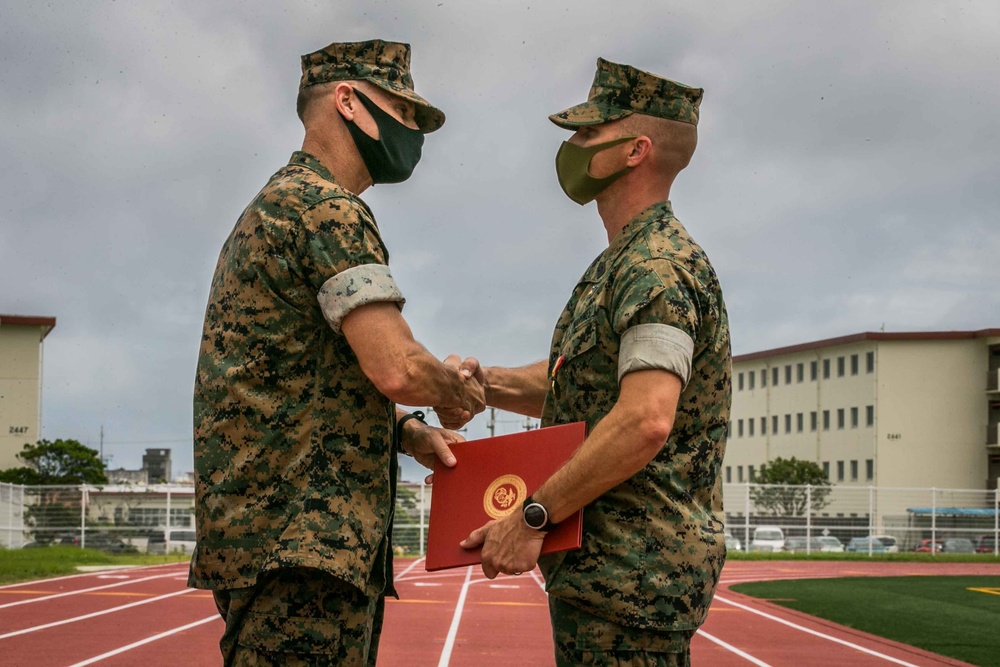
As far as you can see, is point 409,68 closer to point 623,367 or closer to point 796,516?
point 623,367

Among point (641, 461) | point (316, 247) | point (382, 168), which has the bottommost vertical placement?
point (641, 461)

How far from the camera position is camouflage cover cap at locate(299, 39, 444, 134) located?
3.27 metres

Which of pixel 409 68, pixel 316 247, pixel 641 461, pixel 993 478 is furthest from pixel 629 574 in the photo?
pixel 993 478

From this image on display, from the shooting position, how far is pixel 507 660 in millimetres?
10305

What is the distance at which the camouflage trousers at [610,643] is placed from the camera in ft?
9.55

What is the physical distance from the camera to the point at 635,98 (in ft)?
10.8

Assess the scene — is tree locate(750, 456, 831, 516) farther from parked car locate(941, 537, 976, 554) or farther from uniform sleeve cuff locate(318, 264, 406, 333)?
uniform sleeve cuff locate(318, 264, 406, 333)

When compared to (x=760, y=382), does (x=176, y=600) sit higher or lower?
lower

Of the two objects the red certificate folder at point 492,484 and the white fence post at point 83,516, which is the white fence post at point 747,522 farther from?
the red certificate folder at point 492,484

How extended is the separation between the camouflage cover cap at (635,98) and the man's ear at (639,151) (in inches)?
2.8

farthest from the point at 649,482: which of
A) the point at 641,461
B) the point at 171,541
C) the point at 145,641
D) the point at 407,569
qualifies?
the point at 171,541

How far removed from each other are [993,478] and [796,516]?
25147mm

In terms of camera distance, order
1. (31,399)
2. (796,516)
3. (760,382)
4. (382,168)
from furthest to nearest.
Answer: (760,382), (31,399), (796,516), (382,168)

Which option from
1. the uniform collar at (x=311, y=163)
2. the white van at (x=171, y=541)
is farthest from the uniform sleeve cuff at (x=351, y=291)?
the white van at (x=171, y=541)
